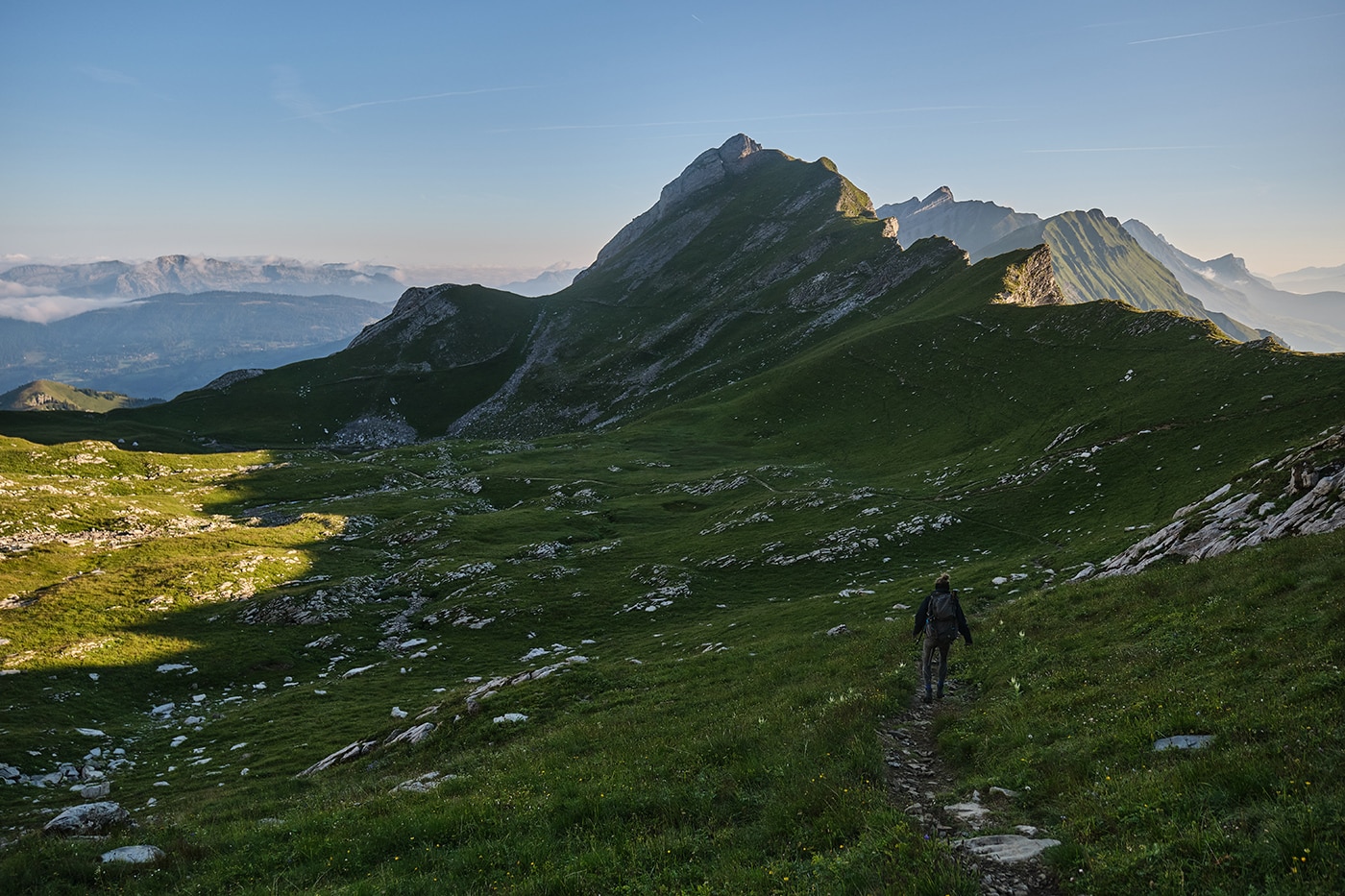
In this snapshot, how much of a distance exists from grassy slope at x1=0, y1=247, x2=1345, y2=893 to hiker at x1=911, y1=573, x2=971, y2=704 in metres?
1.18

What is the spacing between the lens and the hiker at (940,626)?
1962 centimetres

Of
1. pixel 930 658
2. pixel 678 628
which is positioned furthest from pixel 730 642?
pixel 930 658

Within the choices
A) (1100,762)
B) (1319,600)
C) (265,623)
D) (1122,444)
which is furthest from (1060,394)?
(265,623)

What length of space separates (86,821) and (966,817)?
2246cm

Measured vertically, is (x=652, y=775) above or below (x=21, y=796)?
above

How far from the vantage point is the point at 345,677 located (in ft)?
135

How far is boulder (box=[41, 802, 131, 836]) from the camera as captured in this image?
55.7 ft

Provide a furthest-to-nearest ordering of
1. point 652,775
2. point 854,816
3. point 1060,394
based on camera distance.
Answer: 1. point 1060,394
2. point 652,775
3. point 854,816

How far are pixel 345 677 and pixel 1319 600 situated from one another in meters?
46.6

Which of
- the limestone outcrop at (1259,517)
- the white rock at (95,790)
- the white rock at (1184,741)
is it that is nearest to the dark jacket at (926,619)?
the white rock at (1184,741)

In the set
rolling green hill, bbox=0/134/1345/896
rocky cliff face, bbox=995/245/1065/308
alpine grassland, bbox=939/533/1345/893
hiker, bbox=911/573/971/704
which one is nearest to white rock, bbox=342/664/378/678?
rolling green hill, bbox=0/134/1345/896

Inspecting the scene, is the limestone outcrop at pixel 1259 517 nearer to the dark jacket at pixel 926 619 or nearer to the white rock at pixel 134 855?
the dark jacket at pixel 926 619

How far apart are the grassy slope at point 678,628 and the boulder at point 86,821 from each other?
1.33 metres

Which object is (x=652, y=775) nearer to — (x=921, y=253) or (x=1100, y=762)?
(x=1100, y=762)
